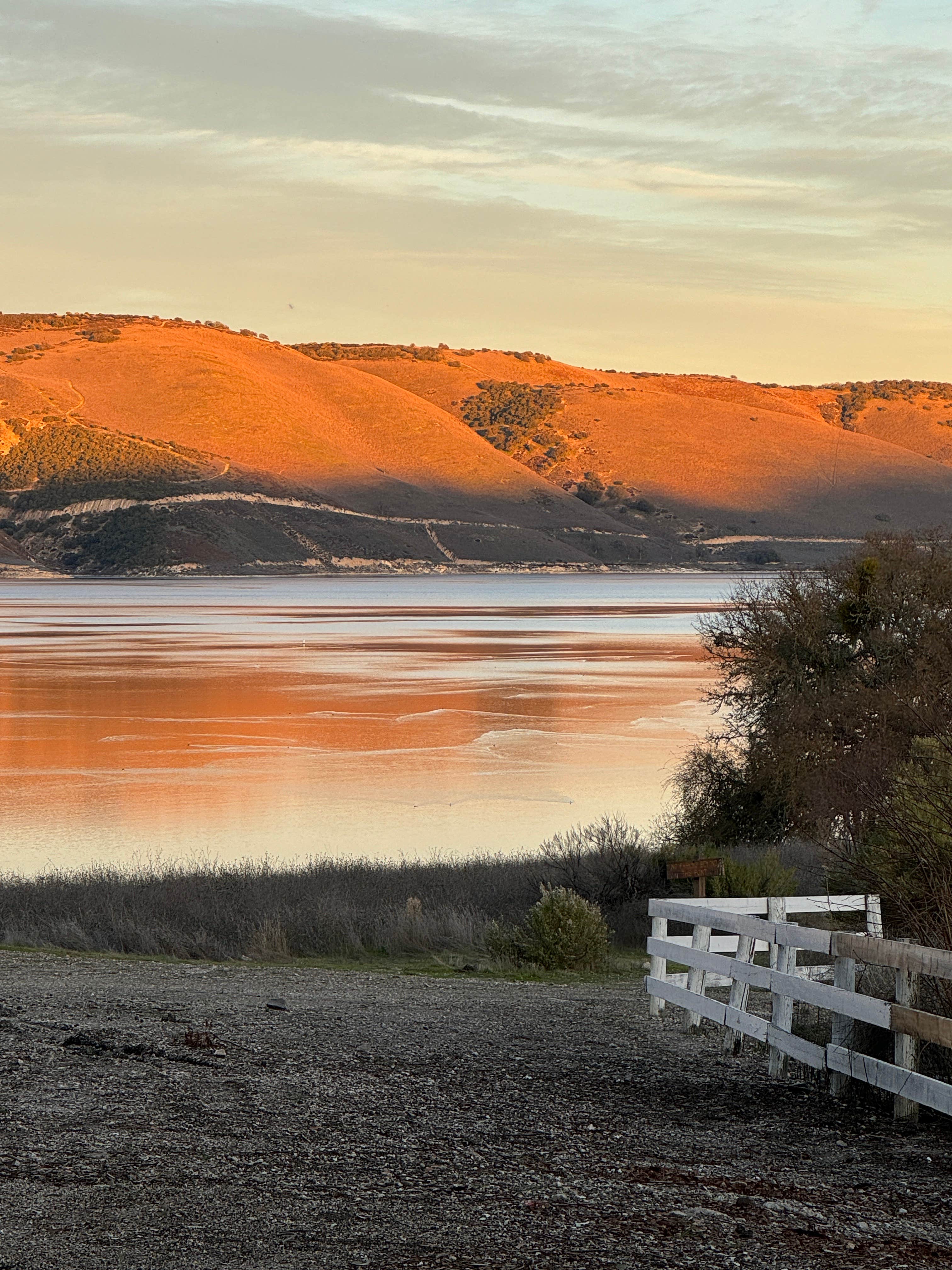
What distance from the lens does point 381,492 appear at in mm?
158625

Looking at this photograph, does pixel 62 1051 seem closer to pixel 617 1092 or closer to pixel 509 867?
pixel 617 1092

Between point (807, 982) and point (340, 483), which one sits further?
point (340, 483)

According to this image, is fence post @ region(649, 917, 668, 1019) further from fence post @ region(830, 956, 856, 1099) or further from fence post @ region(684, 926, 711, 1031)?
fence post @ region(830, 956, 856, 1099)

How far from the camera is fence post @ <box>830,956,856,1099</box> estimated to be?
23.4 ft

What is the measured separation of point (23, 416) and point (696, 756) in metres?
Result: 146

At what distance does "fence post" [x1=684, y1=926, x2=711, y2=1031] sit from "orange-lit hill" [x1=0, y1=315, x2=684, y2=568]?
128m

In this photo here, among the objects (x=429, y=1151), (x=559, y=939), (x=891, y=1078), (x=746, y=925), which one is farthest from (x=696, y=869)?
(x=429, y=1151)

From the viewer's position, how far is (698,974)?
9156 millimetres

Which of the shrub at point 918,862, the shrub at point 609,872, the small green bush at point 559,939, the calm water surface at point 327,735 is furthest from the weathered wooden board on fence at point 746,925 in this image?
the calm water surface at point 327,735

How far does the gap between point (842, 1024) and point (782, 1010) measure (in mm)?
504

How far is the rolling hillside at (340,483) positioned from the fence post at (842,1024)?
130 metres

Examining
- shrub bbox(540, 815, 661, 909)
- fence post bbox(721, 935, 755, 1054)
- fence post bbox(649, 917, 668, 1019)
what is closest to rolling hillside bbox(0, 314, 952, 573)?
shrub bbox(540, 815, 661, 909)

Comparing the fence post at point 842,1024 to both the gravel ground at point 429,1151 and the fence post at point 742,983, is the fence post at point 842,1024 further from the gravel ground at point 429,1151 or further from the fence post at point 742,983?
the fence post at point 742,983

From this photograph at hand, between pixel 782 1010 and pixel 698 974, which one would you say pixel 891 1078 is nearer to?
pixel 782 1010
